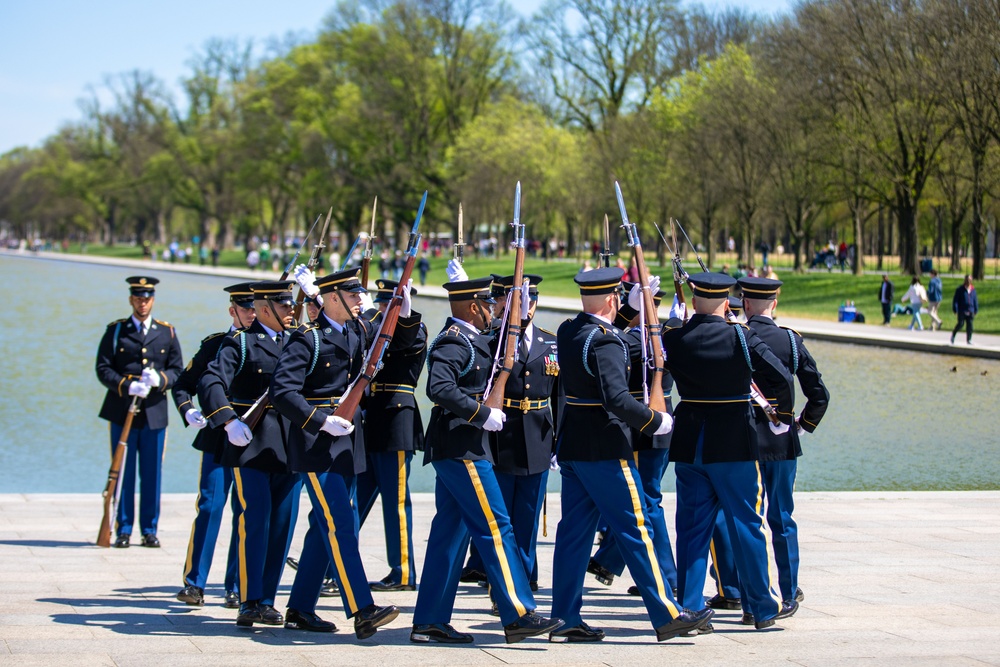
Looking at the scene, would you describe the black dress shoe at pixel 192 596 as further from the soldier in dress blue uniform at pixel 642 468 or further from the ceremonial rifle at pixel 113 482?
the soldier in dress blue uniform at pixel 642 468

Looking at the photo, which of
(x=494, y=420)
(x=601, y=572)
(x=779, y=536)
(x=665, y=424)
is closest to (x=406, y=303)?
(x=494, y=420)

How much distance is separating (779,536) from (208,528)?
130 inches

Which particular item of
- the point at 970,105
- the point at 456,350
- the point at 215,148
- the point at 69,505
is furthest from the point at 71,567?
the point at 215,148

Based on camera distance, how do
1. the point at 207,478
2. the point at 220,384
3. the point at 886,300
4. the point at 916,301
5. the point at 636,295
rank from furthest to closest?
the point at 886,300 < the point at 916,301 < the point at 207,478 < the point at 636,295 < the point at 220,384

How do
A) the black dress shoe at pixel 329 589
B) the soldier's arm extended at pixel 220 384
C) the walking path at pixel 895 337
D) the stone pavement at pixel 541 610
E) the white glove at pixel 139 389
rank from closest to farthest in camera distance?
1. the stone pavement at pixel 541 610
2. the soldier's arm extended at pixel 220 384
3. the black dress shoe at pixel 329 589
4. the white glove at pixel 139 389
5. the walking path at pixel 895 337

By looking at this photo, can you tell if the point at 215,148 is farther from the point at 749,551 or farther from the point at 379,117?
the point at 749,551

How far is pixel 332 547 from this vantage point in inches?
261

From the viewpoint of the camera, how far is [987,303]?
37312mm

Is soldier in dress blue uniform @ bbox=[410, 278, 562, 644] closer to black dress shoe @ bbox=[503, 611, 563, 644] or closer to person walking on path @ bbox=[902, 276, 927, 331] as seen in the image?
black dress shoe @ bbox=[503, 611, 563, 644]

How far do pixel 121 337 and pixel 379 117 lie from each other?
200 ft

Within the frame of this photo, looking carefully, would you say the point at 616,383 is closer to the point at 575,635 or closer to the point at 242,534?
the point at 575,635

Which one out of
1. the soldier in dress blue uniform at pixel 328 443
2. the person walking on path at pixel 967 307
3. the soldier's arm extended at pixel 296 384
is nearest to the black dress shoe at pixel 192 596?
the soldier in dress blue uniform at pixel 328 443

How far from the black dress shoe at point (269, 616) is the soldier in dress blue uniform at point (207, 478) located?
0.42m

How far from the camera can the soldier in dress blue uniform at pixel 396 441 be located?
802 cm
